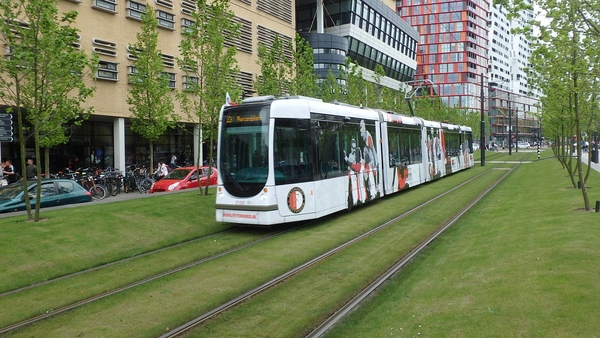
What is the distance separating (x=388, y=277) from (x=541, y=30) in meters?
4.95

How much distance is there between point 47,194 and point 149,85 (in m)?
11.3

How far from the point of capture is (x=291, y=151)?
11.8 m

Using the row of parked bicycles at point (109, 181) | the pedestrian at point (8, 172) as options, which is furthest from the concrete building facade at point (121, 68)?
the pedestrian at point (8, 172)

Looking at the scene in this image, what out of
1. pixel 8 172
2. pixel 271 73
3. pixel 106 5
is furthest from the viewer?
pixel 106 5

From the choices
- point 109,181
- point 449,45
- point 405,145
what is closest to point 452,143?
point 405,145

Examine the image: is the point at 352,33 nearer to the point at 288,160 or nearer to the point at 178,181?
the point at 178,181

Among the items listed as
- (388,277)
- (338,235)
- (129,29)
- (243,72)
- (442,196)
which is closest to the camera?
(388,277)

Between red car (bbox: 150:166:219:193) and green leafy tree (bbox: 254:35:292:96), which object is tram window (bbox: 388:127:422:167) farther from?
red car (bbox: 150:166:219:193)

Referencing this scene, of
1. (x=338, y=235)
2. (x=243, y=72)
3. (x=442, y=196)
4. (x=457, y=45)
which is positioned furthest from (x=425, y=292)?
(x=457, y=45)

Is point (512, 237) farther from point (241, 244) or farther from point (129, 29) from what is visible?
point (129, 29)

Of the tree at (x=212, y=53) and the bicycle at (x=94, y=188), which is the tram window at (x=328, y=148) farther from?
the bicycle at (x=94, y=188)

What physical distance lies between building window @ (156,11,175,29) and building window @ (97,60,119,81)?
15.4 ft

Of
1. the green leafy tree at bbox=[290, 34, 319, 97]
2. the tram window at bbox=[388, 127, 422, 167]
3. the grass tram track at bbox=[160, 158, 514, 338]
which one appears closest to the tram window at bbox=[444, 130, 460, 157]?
the tram window at bbox=[388, 127, 422, 167]

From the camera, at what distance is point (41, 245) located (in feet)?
32.3
